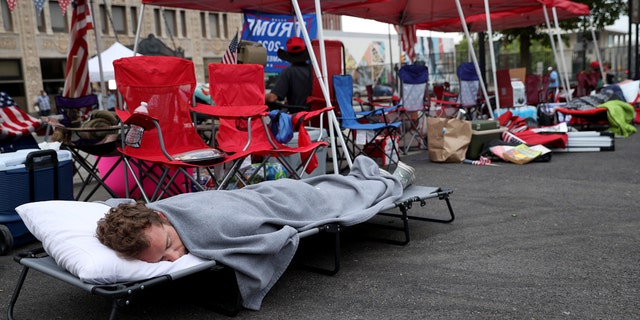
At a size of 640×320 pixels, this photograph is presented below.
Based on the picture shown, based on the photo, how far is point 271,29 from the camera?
10.0 m

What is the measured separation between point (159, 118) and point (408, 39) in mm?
8105

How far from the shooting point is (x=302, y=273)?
133 inches

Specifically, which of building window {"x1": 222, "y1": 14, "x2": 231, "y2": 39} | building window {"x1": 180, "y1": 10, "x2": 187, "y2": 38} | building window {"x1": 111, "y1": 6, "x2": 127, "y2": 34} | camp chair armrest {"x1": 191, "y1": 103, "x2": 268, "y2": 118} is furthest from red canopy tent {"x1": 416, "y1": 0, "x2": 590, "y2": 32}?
building window {"x1": 222, "y1": 14, "x2": 231, "y2": 39}

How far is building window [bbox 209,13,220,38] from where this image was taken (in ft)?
137

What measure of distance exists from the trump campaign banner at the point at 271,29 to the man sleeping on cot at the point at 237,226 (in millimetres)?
6677

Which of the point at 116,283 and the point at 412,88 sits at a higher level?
the point at 412,88

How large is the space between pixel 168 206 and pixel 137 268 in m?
0.40

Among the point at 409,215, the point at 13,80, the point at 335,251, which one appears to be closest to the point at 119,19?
the point at 13,80

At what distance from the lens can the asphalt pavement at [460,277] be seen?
2.79 meters

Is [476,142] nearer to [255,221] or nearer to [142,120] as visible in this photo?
[142,120]

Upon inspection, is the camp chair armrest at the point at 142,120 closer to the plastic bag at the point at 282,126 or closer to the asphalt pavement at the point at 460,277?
the plastic bag at the point at 282,126

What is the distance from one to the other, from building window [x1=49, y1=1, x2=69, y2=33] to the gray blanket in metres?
33.5

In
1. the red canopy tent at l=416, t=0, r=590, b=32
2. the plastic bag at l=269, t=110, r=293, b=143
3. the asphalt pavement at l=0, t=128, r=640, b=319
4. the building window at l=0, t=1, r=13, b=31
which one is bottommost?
the asphalt pavement at l=0, t=128, r=640, b=319

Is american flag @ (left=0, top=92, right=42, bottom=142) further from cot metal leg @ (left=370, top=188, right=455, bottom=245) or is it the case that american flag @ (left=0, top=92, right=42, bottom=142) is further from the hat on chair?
cot metal leg @ (left=370, top=188, right=455, bottom=245)
